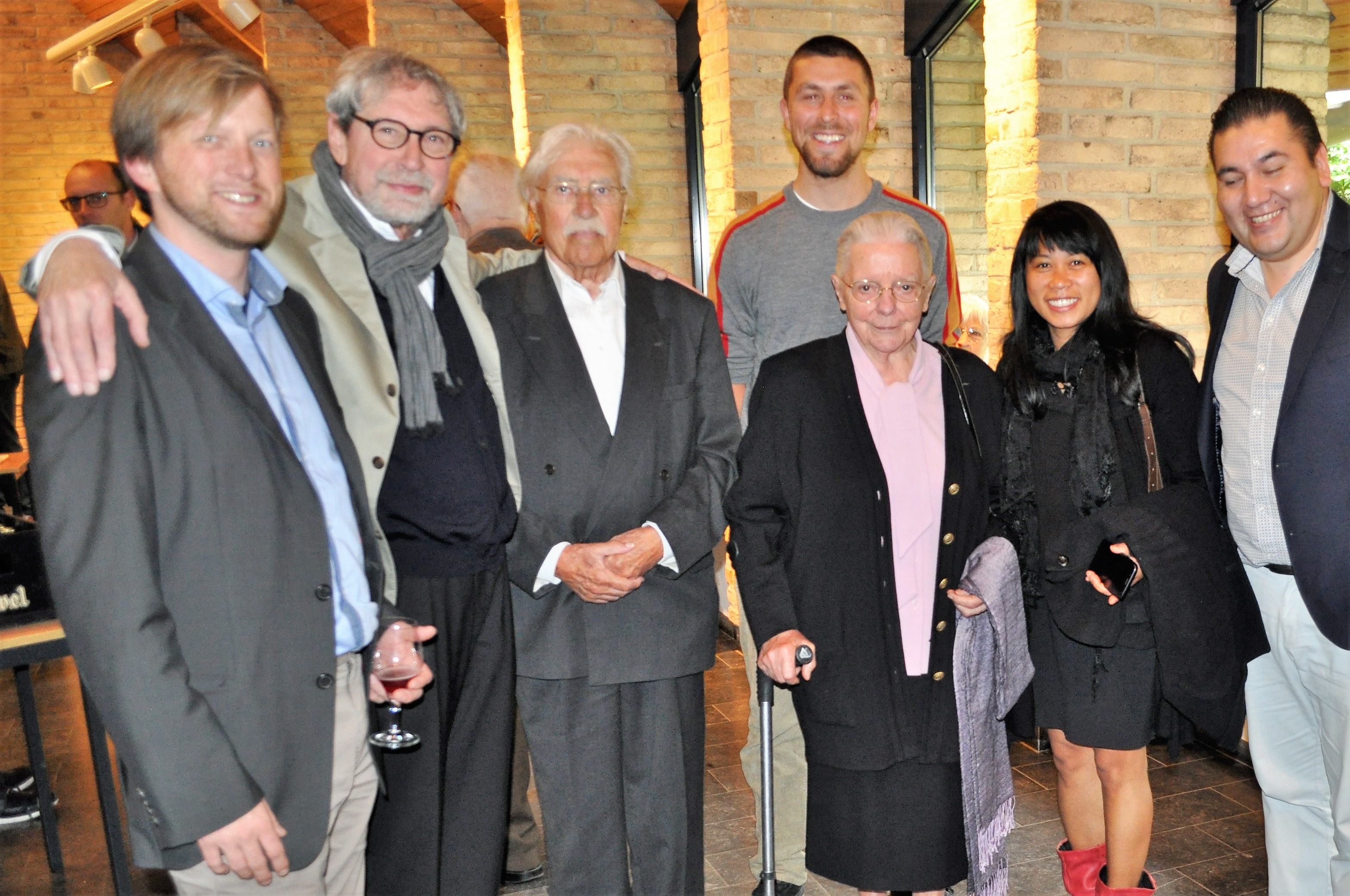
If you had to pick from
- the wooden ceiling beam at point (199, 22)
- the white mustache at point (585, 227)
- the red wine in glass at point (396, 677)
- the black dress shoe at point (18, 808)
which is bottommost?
the black dress shoe at point (18, 808)

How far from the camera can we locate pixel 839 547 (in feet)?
8.17

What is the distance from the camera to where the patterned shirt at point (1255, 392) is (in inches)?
97.3

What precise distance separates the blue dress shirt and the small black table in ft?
2.59

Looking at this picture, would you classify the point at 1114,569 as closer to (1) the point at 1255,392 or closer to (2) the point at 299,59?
(1) the point at 1255,392

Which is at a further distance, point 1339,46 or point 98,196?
point 98,196

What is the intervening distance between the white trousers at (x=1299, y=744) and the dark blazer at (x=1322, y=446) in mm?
81

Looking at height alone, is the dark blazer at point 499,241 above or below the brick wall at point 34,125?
below

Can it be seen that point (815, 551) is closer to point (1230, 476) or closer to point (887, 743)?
point (887, 743)

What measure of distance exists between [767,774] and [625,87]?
5142 millimetres

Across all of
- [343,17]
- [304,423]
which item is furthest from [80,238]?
[343,17]

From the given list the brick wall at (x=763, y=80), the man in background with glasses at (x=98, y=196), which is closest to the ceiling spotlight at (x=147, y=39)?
the man in background with glasses at (x=98, y=196)

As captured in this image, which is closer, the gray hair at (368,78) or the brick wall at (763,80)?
the gray hair at (368,78)

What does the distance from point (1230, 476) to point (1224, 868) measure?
1.38 meters

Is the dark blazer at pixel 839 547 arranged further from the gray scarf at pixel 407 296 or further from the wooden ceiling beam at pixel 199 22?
the wooden ceiling beam at pixel 199 22
